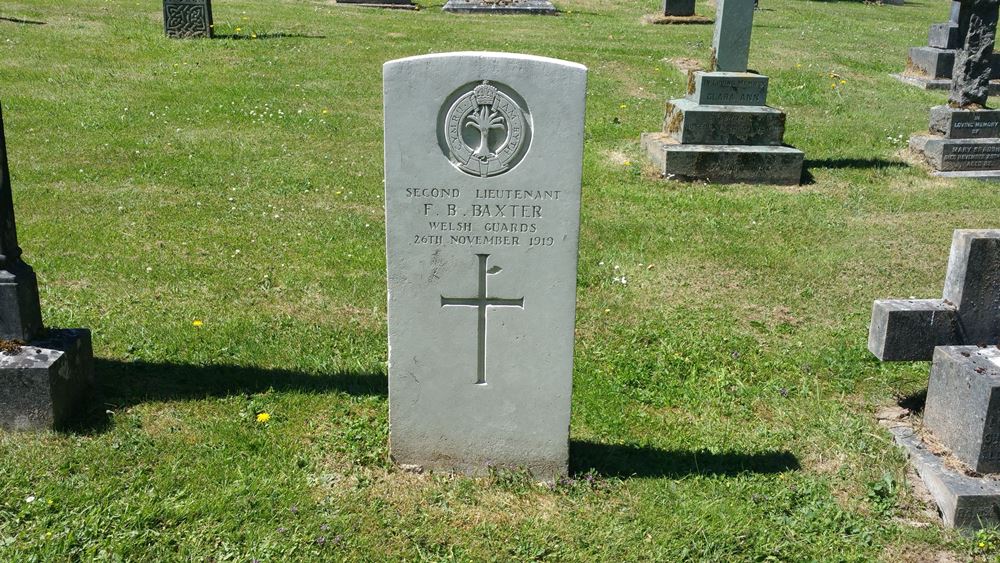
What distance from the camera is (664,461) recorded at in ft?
15.0

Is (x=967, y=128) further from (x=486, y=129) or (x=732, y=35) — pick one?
(x=486, y=129)

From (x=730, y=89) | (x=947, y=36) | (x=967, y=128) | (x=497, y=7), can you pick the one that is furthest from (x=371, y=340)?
(x=497, y=7)

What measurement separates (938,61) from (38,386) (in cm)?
1497

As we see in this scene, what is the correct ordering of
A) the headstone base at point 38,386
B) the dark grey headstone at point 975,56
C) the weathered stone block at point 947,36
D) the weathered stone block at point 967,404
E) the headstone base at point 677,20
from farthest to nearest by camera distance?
the headstone base at point 677,20 < the weathered stone block at point 947,36 < the dark grey headstone at point 975,56 < the headstone base at point 38,386 < the weathered stone block at point 967,404

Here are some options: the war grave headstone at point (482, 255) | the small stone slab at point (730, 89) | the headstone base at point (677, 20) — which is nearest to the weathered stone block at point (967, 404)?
the war grave headstone at point (482, 255)

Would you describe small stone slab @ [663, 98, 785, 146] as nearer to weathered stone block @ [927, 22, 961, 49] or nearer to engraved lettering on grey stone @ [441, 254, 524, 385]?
engraved lettering on grey stone @ [441, 254, 524, 385]

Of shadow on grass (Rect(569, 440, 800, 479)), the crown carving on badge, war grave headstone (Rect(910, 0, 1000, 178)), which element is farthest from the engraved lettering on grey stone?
war grave headstone (Rect(910, 0, 1000, 178))

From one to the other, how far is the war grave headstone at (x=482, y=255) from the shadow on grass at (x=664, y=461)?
275 mm

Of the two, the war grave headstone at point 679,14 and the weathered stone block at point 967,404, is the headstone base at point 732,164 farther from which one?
the war grave headstone at point 679,14

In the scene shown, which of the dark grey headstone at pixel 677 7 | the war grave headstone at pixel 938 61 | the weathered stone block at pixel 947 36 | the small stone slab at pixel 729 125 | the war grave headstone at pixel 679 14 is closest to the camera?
the small stone slab at pixel 729 125

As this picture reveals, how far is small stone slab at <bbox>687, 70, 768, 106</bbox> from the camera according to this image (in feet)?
32.5

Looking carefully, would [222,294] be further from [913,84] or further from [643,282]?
[913,84]

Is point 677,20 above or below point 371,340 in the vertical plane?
above

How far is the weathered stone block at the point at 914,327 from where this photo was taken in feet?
15.4
